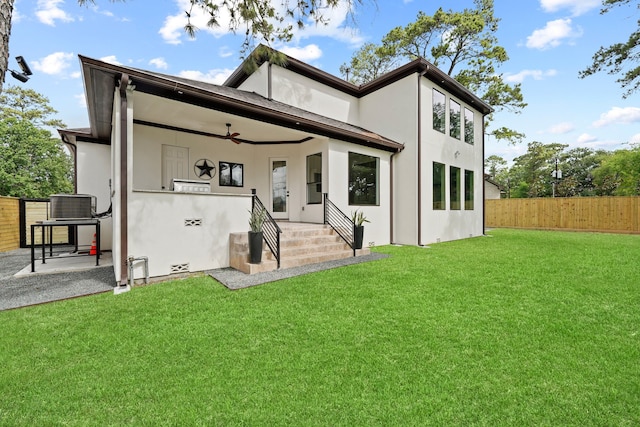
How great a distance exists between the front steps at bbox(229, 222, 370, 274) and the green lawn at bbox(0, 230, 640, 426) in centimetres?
101

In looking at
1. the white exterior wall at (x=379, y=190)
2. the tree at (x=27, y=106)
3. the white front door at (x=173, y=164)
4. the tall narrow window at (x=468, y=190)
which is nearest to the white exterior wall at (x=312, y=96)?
the white exterior wall at (x=379, y=190)

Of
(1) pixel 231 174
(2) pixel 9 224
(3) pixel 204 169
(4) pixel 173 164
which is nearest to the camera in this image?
(4) pixel 173 164

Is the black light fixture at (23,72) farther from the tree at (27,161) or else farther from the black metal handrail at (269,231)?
the tree at (27,161)

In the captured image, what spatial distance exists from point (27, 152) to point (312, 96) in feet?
66.7

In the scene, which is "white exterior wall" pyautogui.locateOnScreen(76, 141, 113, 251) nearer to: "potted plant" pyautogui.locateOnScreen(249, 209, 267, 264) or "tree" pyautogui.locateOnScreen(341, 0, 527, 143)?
"potted plant" pyautogui.locateOnScreen(249, 209, 267, 264)

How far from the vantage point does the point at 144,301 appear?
370 cm

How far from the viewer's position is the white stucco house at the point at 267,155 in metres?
4.70

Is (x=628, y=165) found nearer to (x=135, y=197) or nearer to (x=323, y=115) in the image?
(x=323, y=115)

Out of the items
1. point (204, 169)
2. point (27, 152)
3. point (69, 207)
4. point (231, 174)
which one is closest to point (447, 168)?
point (231, 174)

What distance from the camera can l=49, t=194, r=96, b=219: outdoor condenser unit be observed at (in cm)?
551

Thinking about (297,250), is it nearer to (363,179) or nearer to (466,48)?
(363,179)

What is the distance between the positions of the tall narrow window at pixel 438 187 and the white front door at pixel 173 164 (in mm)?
7801

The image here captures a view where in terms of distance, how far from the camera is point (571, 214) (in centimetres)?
1373

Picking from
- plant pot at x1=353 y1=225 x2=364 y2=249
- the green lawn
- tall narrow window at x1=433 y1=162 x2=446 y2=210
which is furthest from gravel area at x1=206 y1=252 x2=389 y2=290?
tall narrow window at x1=433 y1=162 x2=446 y2=210
